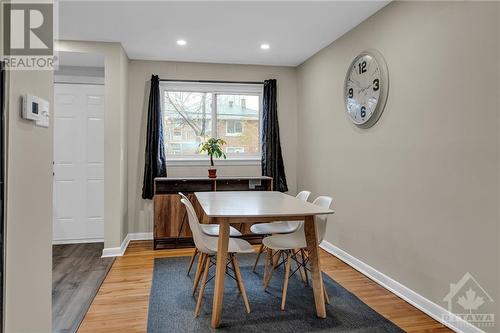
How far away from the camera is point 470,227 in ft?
7.16

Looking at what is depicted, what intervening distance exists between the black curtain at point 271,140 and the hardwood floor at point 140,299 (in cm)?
150

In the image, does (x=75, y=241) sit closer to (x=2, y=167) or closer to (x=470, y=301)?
(x=2, y=167)

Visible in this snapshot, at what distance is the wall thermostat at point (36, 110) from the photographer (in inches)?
54.2

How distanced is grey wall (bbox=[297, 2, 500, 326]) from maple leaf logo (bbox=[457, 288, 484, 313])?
102 millimetres

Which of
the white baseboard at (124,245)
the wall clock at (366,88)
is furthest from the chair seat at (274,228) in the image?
the white baseboard at (124,245)

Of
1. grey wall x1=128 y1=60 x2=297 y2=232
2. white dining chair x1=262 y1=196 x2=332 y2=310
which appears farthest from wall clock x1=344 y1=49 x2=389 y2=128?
grey wall x1=128 y1=60 x2=297 y2=232

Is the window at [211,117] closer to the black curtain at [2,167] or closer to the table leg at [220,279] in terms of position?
the table leg at [220,279]

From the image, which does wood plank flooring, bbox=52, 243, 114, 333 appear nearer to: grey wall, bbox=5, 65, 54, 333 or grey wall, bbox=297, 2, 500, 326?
grey wall, bbox=5, 65, 54, 333

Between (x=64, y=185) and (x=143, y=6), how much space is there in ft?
8.82

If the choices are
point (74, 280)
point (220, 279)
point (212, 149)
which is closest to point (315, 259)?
point (220, 279)

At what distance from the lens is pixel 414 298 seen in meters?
Result: 2.66

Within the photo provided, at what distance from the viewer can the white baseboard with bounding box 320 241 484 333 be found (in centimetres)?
226

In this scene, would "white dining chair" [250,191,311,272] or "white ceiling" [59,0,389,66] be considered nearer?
"white ceiling" [59,0,389,66]

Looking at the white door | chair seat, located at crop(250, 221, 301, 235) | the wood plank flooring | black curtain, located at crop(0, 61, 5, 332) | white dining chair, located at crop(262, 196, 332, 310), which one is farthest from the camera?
the white door
